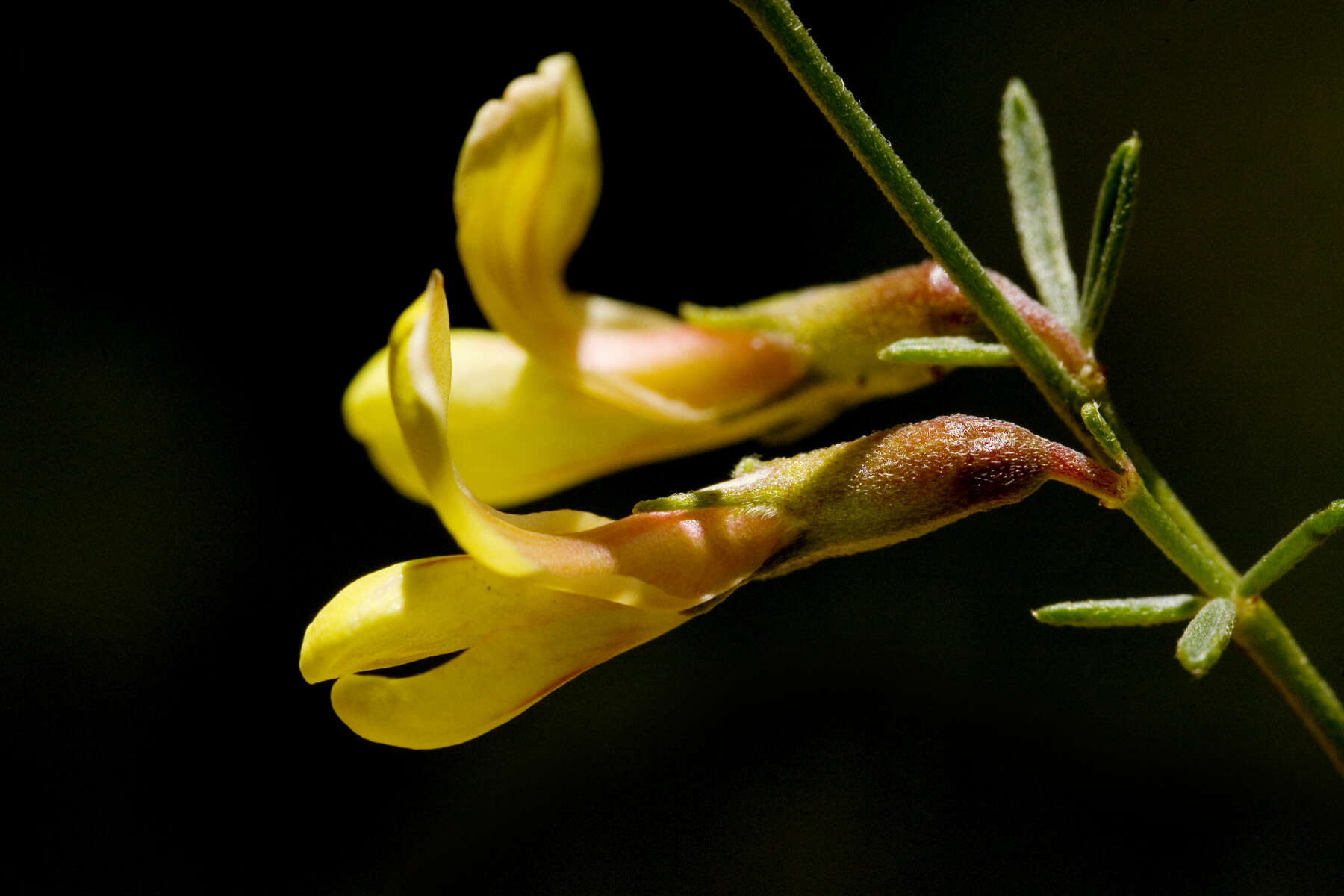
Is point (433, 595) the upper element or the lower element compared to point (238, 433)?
lower

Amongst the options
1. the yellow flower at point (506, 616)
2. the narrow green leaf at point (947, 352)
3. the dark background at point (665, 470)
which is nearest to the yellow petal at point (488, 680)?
the yellow flower at point (506, 616)

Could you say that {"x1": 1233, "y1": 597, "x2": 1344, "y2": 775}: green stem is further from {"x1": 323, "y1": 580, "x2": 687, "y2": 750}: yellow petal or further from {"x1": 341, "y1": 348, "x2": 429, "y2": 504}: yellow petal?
{"x1": 341, "y1": 348, "x2": 429, "y2": 504}: yellow petal

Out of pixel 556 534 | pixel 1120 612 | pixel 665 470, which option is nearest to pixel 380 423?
pixel 556 534

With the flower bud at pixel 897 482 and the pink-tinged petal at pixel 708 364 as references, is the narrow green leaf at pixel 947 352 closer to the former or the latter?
the flower bud at pixel 897 482

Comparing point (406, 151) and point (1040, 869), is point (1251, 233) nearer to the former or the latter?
point (1040, 869)

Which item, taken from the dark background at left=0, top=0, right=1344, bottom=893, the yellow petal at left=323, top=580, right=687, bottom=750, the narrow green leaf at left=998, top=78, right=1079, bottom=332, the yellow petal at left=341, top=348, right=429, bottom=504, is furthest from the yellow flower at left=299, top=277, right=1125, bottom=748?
the dark background at left=0, top=0, right=1344, bottom=893

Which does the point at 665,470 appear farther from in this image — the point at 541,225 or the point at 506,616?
the point at 506,616

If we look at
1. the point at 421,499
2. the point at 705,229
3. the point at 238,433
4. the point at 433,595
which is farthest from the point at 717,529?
the point at 238,433
